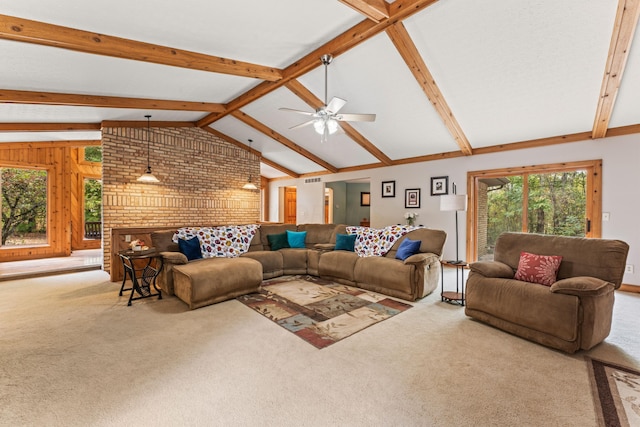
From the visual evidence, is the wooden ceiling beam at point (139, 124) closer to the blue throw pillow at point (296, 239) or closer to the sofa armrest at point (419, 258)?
the blue throw pillow at point (296, 239)

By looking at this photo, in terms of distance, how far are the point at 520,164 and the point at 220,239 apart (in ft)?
17.6

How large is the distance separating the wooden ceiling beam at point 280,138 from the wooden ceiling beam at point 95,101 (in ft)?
2.03

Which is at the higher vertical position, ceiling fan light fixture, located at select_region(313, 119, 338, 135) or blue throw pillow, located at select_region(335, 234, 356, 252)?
ceiling fan light fixture, located at select_region(313, 119, 338, 135)

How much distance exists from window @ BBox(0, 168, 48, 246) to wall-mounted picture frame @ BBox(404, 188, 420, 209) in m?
8.35

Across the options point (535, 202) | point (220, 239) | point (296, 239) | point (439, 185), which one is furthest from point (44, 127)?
point (535, 202)

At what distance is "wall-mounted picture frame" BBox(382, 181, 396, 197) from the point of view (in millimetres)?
6979

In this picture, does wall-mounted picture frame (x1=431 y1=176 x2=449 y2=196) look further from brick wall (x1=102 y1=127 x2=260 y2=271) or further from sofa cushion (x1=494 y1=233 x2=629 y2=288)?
brick wall (x1=102 y1=127 x2=260 y2=271)

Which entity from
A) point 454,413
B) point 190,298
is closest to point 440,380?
point 454,413

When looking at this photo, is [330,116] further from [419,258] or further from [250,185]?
[250,185]

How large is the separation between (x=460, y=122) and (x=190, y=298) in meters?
4.81

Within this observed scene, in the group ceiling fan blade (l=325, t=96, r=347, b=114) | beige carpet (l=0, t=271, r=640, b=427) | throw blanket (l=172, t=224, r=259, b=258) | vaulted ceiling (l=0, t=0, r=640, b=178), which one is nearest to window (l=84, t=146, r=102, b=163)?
vaulted ceiling (l=0, t=0, r=640, b=178)

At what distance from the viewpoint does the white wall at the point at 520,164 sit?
418 centimetres

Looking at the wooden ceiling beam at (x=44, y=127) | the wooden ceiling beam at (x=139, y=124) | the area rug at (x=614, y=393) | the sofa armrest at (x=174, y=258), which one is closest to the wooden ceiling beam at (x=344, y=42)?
the wooden ceiling beam at (x=139, y=124)

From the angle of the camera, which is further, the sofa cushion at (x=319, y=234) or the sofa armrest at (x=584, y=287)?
the sofa cushion at (x=319, y=234)
